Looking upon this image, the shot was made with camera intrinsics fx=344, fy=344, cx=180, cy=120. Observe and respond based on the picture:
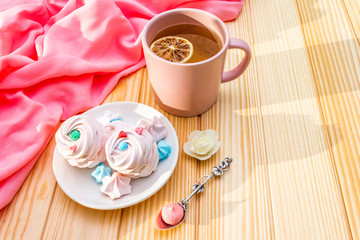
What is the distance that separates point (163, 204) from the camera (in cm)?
59

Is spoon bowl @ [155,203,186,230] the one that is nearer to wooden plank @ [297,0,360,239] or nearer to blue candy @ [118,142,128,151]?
blue candy @ [118,142,128,151]

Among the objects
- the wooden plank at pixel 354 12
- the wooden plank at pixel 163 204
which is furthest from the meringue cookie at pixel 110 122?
the wooden plank at pixel 354 12

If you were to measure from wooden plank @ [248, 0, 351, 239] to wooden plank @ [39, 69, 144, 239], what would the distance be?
0.27m

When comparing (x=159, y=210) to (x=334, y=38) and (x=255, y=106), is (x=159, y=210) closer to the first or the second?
(x=255, y=106)

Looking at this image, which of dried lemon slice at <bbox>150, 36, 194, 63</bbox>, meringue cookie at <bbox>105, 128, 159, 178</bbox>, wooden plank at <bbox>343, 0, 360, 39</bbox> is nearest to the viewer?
meringue cookie at <bbox>105, 128, 159, 178</bbox>

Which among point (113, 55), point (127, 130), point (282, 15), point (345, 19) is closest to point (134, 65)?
point (113, 55)

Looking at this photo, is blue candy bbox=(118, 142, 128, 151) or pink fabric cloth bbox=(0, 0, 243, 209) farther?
pink fabric cloth bbox=(0, 0, 243, 209)

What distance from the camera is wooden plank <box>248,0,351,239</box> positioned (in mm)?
560

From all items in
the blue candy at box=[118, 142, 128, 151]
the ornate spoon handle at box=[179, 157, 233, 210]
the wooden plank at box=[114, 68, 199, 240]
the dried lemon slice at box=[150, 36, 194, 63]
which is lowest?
the wooden plank at box=[114, 68, 199, 240]

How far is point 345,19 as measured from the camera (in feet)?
2.72

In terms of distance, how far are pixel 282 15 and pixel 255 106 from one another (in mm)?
294

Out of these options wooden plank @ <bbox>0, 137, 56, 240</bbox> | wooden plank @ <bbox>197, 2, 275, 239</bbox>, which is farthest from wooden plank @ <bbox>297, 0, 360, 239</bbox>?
wooden plank @ <bbox>0, 137, 56, 240</bbox>

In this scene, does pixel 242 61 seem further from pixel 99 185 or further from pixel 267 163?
pixel 99 185

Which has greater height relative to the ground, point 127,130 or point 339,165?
point 127,130
